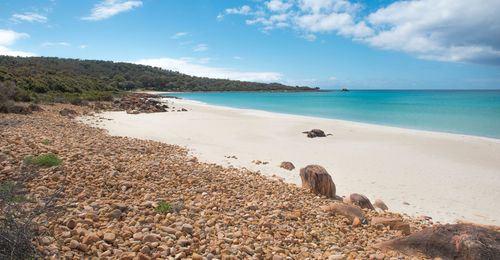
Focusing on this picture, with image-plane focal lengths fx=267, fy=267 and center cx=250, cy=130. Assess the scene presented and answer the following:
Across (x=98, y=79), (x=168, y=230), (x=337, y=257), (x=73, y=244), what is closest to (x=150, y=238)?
(x=168, y=230)

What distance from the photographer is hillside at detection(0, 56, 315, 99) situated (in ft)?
126

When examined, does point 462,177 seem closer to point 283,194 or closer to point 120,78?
point 283,194

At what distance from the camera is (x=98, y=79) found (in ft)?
221

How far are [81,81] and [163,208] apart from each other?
55.4 metres

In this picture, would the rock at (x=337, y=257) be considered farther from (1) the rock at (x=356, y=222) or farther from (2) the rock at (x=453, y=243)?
(1) the rock at (x=356, y=222)

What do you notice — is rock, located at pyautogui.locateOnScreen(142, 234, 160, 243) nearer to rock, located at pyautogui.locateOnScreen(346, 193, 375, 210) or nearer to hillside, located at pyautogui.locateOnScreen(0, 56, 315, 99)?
rock, located at pyautogui.locateOnScreen(346, 193, 375, 210)

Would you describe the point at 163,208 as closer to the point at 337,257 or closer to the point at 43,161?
the point at 337,257

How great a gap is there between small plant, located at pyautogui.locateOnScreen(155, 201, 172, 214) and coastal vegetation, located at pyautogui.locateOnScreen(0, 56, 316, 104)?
14510mm

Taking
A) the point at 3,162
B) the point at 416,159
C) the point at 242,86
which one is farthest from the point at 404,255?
the point at 242,86

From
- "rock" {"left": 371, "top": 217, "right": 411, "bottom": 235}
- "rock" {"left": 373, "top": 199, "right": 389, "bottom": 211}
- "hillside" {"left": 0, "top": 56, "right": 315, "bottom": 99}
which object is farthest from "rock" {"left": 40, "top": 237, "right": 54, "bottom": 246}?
"hillside" {"left": 0, "top": 56, "right": 315, "bottom": 99}

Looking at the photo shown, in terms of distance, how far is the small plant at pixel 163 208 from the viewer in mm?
4180

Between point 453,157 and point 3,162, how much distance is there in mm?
14139

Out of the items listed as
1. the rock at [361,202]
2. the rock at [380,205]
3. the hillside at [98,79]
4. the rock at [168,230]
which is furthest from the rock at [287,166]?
→ the hillside at [98,79]

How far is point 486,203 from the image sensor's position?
21.3 ft
